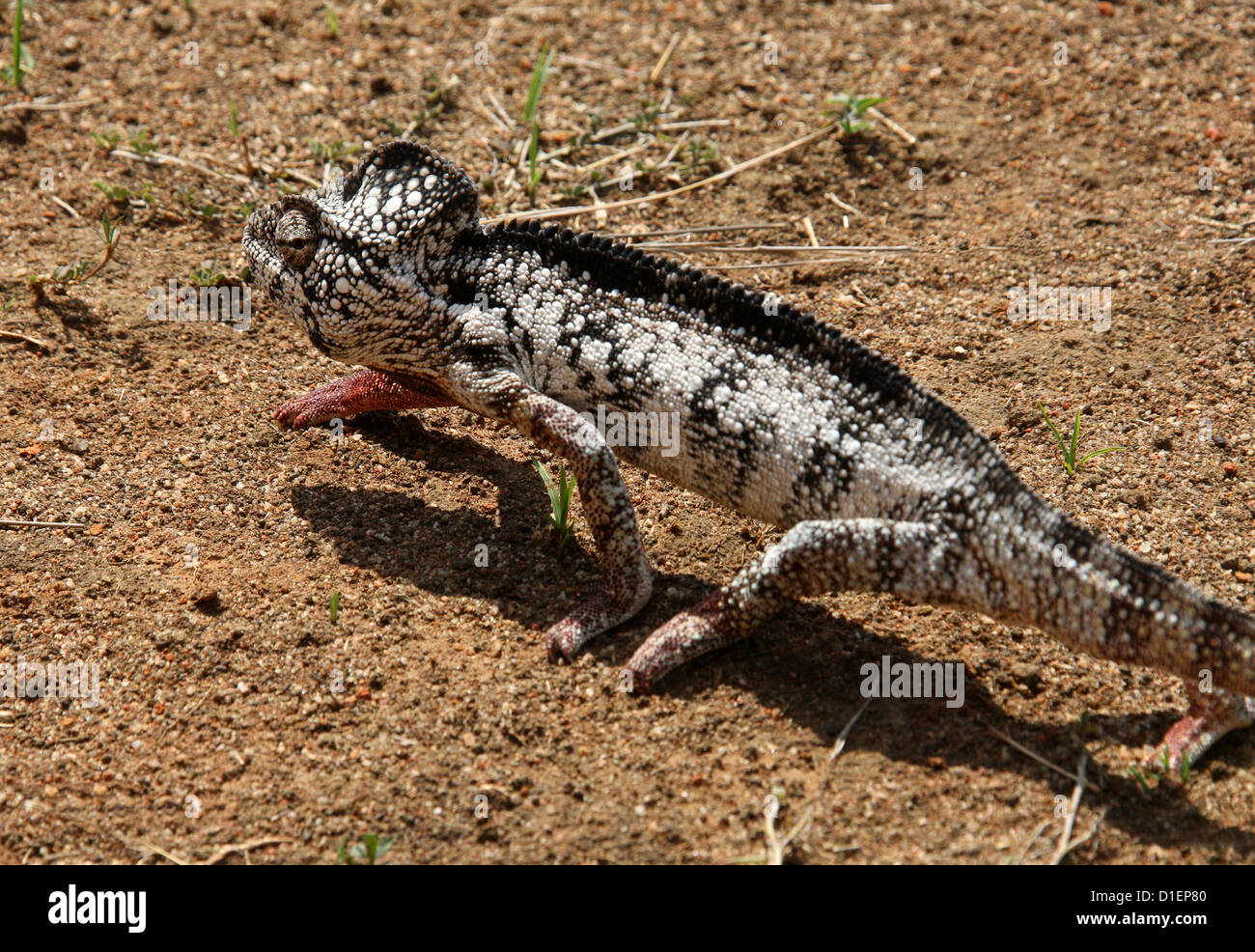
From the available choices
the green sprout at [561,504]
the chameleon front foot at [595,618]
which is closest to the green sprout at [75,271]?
the green sprout at [561,504]

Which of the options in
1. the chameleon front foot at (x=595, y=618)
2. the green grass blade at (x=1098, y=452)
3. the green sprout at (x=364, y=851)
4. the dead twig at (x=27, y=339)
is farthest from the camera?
the dead twig at (x=27, y=339)

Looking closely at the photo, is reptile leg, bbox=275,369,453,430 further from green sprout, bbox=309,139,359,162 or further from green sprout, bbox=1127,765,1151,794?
green sprout, bbox=1127,765,1151,794

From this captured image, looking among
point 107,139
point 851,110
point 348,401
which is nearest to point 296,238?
point 348,401

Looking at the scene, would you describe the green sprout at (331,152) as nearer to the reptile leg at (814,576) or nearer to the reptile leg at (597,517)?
the reptile leg at (597,517)

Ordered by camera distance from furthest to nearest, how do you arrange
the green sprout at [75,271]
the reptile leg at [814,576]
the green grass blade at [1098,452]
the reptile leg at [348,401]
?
the green sprout at [75,271] < the reptile leg at [348,401] < the green grass blade at [1098,452] < the reptile leg at [814,576]

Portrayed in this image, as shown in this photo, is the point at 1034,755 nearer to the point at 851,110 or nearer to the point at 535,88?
the point at 851,110

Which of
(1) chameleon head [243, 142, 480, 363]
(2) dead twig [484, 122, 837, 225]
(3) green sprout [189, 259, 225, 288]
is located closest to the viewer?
(1) chameleon head [243, 142, 480, 363]

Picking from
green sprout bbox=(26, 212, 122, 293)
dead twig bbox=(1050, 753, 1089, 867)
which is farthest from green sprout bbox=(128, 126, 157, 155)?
dead twig bbox=(1050, 753, 1089, 867)
